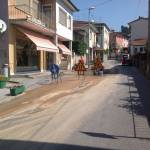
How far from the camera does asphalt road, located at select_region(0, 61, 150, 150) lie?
887 cm

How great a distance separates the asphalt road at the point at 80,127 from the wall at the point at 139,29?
235 feet

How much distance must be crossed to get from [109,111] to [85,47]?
48.1m

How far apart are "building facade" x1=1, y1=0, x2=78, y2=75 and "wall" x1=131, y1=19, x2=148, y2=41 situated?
41374mm

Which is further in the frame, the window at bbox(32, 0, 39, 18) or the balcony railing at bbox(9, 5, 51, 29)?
the window at bbox(32, 0, 39, 18)

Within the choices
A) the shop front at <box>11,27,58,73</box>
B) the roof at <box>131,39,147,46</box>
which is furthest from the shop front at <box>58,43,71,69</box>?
the roof at <box>131,39,147,46</box>

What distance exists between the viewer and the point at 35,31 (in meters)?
35.4

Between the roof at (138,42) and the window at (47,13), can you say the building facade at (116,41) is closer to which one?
the roof at (138,42)

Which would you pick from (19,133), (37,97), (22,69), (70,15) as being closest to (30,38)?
(22,69)

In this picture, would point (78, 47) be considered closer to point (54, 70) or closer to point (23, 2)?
point (23, 2)

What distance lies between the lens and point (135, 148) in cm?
859

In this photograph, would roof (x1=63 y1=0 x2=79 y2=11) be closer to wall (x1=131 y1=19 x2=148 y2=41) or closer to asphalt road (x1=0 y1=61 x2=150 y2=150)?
asphalt road (x1=0 y1=61 x2=150 y2=150)

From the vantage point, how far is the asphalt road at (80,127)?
887 centimetres

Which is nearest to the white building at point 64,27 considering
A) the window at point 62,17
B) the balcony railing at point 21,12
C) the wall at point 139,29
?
the window at point 62,17

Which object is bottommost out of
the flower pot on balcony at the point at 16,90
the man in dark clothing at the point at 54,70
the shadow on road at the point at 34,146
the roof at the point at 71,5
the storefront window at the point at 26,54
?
the shadow on road at the point at 34,146
